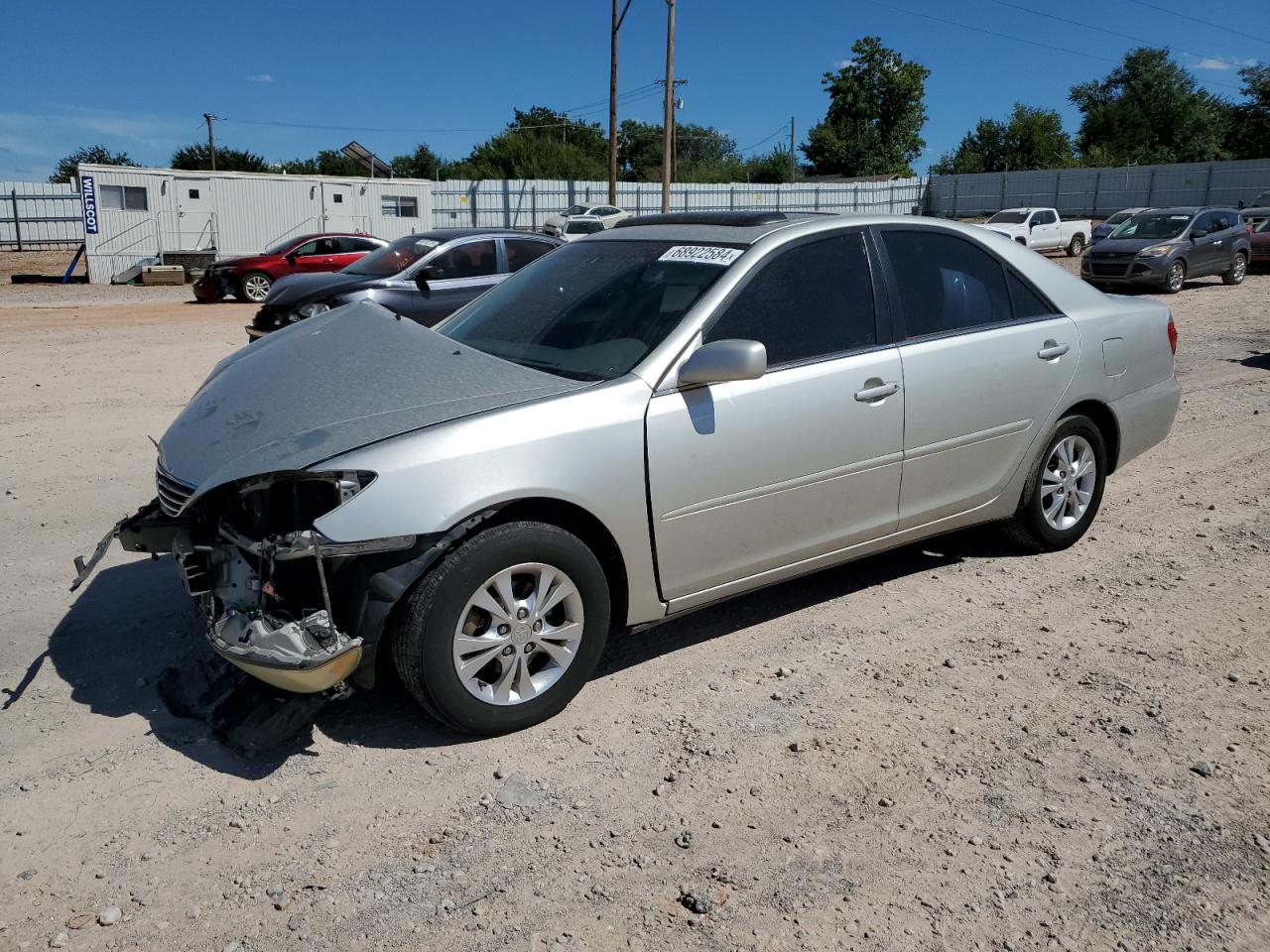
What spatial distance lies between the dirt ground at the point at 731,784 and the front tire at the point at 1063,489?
0.17 metres

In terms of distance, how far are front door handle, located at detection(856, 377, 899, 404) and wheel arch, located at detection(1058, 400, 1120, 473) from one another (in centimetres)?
128

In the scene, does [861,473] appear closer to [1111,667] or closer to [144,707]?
[1111,667]

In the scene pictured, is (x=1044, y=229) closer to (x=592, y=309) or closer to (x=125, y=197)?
→ (x=125, y=197)

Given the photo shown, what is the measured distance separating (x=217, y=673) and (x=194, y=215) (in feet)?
91.2

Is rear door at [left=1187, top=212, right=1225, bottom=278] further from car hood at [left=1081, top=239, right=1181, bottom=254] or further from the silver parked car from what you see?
the silver parked car

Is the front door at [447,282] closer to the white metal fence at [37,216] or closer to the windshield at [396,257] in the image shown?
the windshield at [396,257]

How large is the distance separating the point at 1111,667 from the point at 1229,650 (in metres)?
0.56

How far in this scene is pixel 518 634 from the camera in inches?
136

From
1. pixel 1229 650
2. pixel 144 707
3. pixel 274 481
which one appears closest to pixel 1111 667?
pixel 1229 650

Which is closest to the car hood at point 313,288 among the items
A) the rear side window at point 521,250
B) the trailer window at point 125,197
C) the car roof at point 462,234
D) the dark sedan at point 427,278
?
the dark sedan at point 427,278

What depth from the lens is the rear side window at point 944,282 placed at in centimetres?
454

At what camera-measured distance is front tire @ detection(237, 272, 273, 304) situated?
845 inches

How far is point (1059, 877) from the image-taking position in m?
2.85

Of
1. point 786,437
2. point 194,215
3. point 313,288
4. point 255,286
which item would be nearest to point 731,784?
point 786,437
